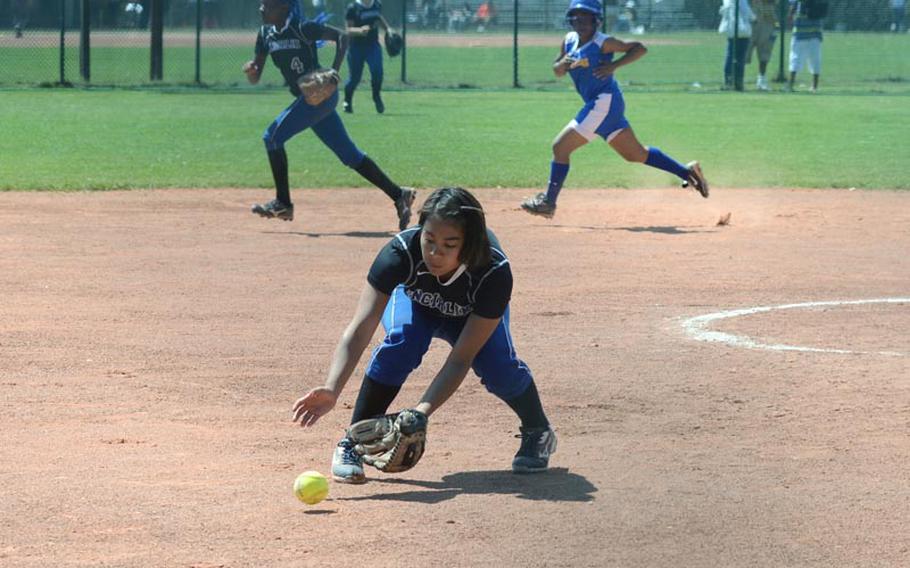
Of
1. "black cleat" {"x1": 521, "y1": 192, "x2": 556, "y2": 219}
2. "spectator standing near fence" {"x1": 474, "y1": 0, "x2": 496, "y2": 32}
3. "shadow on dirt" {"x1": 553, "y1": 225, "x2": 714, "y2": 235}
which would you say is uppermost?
"spectator standing near fence" {"x1": 474, "y1": 0, "x2": 496, "y2": 32}

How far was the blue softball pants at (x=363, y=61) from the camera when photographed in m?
24.7

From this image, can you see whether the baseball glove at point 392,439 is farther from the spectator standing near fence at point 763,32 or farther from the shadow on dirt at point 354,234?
the spectator standing near fence at point 763,32

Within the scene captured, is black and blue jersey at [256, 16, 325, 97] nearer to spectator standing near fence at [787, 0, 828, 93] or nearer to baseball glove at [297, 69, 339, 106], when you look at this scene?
baseball glove at [297, 69, 339, 106]

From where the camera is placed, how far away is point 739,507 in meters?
5.22

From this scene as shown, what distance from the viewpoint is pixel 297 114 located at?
1237 centimetres

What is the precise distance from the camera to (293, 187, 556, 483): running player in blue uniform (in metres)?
5.28

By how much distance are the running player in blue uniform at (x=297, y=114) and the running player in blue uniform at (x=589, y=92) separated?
4.00 feet

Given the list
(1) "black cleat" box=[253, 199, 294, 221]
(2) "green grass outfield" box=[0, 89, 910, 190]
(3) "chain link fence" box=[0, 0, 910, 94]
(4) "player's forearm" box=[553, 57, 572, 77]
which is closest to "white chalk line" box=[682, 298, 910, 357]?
(4) "player's forearm" box=[553, 57, 572, 77]

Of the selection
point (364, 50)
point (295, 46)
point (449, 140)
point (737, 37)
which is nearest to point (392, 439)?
point (295, 46)

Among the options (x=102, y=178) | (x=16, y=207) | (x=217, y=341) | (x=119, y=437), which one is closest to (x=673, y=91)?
(x=102, y=178)

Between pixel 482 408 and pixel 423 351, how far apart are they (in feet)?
3.87

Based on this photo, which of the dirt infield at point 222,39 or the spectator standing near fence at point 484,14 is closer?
the dirt infield at point 222,39

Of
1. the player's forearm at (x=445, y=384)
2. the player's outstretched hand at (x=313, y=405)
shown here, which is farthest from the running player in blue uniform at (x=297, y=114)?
the player's outstretched hand at (x=313, y=405)

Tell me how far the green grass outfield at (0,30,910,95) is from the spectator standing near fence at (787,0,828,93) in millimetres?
1350
